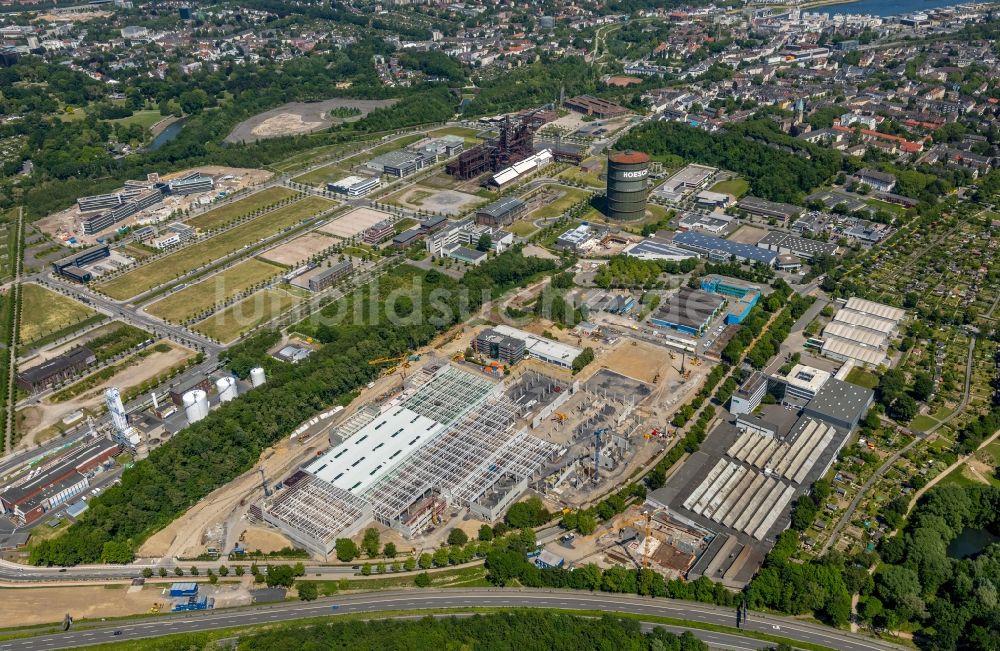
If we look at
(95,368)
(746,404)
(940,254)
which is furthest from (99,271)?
(940,254)

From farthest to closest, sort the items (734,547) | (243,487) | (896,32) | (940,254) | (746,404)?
(896,32), (940,254), (746,404), (243,487), (734,547)

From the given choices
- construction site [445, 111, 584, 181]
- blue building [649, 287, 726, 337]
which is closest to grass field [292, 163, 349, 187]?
construction site [445, 111, 584, 181]

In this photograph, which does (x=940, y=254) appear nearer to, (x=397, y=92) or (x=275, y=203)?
(x=275, y=203)

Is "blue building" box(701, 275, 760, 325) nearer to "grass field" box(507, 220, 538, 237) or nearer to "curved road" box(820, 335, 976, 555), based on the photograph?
"curved road" box(820, 335, 976, 555)

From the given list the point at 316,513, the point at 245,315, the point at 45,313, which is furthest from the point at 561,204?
the point at 45,313

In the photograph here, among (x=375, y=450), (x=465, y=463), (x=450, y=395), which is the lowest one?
(x=450, y=395)

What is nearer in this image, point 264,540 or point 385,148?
point 264,540

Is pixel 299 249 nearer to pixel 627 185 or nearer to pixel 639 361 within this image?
pixel 627 185
